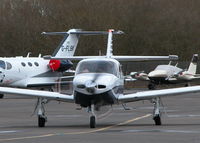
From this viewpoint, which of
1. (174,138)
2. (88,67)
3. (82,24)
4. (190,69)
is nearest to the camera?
(174,138)

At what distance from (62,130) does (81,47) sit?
156 ft

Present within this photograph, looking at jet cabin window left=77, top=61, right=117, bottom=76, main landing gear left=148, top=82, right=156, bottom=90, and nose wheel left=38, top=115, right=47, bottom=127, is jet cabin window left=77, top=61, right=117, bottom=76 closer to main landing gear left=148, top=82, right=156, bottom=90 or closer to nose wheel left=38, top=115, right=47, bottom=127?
nose wheel left=38, top=115, right=47, bottom=127

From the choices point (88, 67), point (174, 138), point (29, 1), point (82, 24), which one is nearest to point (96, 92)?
point (88, 67)

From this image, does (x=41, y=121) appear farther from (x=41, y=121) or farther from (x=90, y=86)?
(x=90, y=86)

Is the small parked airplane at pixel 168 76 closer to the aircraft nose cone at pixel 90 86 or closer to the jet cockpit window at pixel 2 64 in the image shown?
the jet cockpit window at pixel 2 64

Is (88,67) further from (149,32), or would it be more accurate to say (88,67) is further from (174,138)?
(149,32)

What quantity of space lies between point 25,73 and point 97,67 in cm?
2382

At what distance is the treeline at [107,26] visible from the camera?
65.6m

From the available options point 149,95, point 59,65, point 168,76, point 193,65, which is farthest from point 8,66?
point 149,95

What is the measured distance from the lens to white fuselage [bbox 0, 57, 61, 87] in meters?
42.2

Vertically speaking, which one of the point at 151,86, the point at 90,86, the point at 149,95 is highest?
the point at 90,86

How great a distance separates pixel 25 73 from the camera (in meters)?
43.5

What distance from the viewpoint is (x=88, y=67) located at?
790 inches

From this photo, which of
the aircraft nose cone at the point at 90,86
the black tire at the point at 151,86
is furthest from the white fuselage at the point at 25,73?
the aircraft nose cone at the point at 90,86
